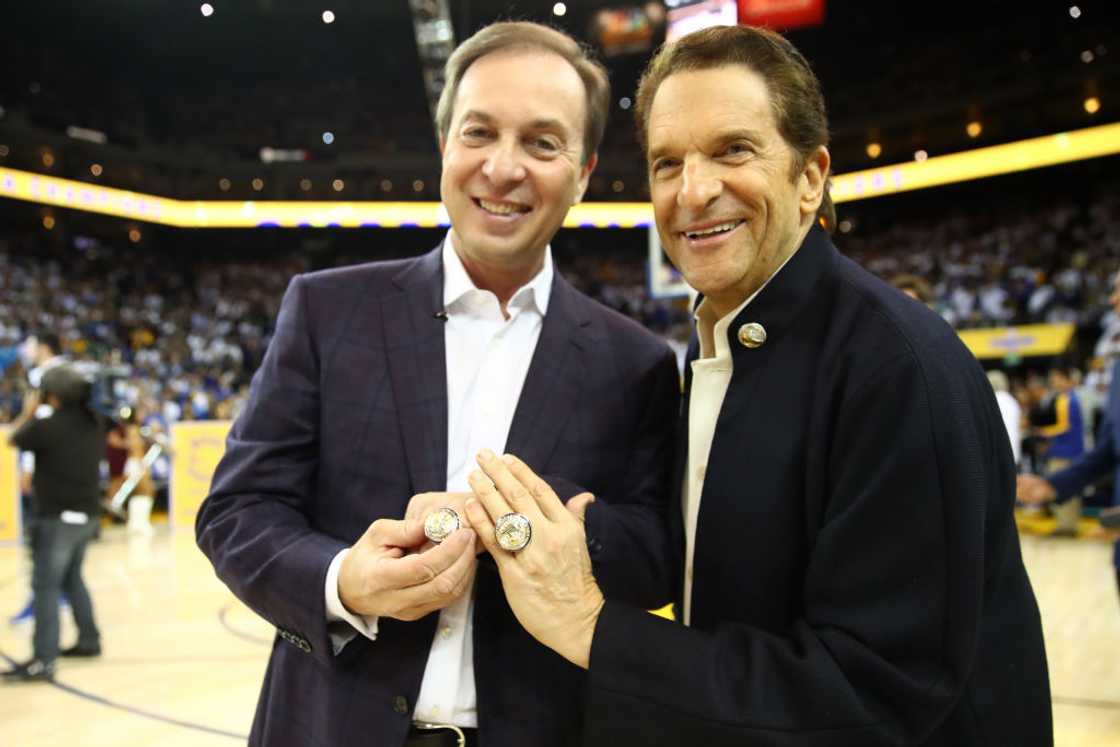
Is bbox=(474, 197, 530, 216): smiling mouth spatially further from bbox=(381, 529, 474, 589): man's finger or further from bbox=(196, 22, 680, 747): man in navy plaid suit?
bbox=(381, 529, 474, 589): man's finger

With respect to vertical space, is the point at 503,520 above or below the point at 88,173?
below

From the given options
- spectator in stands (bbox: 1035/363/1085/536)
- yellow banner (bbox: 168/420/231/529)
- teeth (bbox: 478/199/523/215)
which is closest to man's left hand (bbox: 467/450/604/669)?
teeth (bbox: 478/199/523/215)

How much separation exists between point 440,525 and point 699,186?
0.55 metres

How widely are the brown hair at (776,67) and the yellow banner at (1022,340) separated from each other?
1482 centimetres

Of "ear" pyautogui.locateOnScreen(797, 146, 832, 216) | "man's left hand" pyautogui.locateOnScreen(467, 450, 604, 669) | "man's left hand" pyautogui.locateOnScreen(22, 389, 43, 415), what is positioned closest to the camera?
"man's left hand" pyautogui.locateOnScreen(467, 450, 604, 669)

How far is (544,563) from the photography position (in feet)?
3.45

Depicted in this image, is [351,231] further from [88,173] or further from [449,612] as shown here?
[449,612]

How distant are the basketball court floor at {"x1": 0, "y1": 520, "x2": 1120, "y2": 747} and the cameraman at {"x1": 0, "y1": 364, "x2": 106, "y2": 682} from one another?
0.20 meters

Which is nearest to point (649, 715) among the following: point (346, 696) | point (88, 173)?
point (346, 696)

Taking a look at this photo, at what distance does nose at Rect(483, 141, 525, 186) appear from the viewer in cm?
140

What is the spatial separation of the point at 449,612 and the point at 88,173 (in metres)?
23.2

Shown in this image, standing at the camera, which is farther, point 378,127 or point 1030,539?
point 378,127

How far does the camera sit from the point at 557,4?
18.3 metres

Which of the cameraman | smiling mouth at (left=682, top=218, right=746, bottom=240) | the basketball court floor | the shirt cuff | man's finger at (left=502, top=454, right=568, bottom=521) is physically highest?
smiling mouth at (left=682, top=218, right=746, bottom=240)
